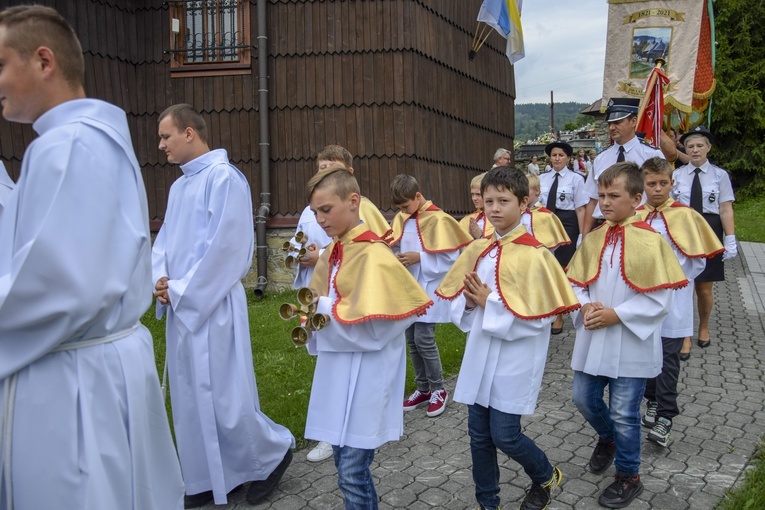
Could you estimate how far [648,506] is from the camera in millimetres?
3826

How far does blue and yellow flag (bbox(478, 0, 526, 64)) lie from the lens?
11.5m

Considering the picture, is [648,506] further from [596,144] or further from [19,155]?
[596,144]

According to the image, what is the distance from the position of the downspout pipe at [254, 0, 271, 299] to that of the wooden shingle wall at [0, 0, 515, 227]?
16 cm

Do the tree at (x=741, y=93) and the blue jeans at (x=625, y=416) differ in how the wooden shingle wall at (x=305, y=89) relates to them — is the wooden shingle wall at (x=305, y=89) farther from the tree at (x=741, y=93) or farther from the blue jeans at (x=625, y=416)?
the tree at (x=741, y=93)

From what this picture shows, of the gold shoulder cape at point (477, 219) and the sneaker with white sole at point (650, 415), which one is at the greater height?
the gold shoulder cape at point (477, 219)

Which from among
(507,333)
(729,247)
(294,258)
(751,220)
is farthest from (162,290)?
(751,220)

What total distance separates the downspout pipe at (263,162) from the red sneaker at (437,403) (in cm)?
593

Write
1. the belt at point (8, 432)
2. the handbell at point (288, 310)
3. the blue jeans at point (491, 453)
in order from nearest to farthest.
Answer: the belt at point (8, 432)
the handbell at point (288, 310)
the blue jeans at point (491, 453)

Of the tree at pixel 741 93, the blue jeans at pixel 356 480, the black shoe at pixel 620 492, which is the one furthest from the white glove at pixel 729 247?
the tree at pixel 741 93

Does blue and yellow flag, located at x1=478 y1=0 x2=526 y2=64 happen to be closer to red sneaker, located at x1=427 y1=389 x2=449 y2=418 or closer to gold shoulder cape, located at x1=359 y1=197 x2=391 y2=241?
gold shoulder cape, located at x1=359 y1=197 x2=391 y2=241

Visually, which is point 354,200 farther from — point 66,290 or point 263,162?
point 263,162

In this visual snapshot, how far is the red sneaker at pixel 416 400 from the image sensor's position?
5594 millimetres

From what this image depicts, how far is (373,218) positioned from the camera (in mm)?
4785

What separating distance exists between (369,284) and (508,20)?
32.1 feet
